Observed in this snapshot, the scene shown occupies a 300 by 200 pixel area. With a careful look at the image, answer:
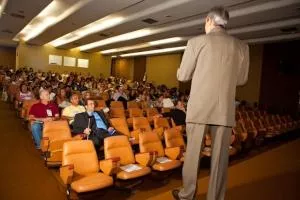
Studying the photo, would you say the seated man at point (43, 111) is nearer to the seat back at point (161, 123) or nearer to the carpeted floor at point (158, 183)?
the carpeted floor at point (158, 183)

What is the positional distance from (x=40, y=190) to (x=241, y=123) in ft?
15.3

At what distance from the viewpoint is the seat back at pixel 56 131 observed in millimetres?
4016

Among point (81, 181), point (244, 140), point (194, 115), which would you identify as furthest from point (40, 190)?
point (244, 140)

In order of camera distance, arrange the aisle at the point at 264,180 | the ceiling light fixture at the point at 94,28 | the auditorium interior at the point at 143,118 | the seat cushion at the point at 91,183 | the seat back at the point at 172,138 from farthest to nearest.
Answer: the ceiling light fixture at the point at 94,28 < the seat back at the point at 172,138 < the auditorium interior at the point at 143,118 < the aisle at the point at 264,180 < the seat cushion at the point at 91,183

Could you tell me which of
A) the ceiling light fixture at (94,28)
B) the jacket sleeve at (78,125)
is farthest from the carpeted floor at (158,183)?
the ceiling light fixture at (94,28)

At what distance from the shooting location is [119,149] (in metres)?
3.57

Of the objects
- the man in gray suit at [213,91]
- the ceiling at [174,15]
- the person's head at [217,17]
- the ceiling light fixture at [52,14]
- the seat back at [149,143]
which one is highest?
the ceiling light fixture at [52,14]

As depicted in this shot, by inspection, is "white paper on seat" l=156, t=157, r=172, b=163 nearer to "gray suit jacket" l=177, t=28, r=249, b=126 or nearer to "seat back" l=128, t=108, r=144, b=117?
"gray suit jacket" l=177, t=28, r=249, b=126

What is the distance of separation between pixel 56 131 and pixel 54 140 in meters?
0.27

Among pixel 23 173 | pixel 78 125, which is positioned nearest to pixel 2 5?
pixel 78 125

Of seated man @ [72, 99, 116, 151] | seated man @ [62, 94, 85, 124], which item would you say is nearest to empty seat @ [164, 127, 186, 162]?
seated man @ [72, 99, 116, 151]

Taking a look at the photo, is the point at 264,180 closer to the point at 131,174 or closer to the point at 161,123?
the point at 131,174

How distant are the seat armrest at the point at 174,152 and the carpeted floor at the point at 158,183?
0.27m

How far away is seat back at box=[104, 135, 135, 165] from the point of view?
11.4 feet
